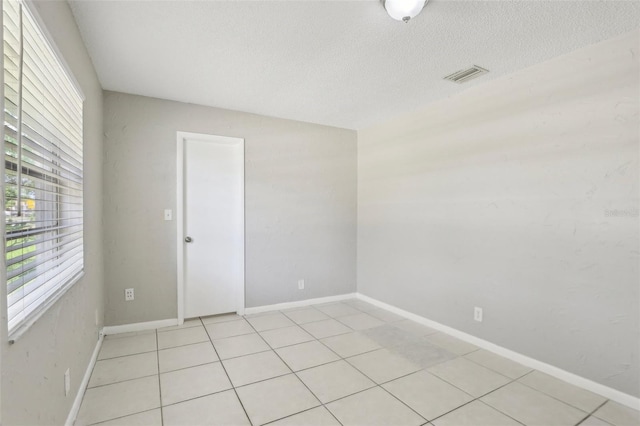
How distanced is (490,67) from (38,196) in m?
3.03

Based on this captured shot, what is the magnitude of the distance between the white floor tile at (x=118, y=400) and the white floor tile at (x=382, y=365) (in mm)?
1423

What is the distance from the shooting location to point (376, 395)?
206cm

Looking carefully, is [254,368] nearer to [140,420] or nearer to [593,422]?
[140,420]

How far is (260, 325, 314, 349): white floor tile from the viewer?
2861 mm

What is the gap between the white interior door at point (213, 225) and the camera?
344 centimetres

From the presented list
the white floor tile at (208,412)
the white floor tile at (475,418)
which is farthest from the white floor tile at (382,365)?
the white floor tile at (208,412)

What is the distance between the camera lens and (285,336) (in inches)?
119

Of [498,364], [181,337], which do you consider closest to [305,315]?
[181,337]

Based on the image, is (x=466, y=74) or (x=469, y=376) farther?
(x=466, y=74)

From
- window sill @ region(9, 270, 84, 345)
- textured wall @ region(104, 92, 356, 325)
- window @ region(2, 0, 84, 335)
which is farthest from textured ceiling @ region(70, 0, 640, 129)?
window sill @ region(9, 270, 84, 345)

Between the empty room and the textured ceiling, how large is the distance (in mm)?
18

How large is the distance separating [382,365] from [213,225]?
7.50 ft

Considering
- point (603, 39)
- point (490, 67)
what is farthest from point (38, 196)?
point (603, 39)

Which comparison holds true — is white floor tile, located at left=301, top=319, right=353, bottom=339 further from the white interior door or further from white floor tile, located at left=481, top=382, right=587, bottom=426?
white floor tile, located at left=481, top=382, right=587, bottom=426
